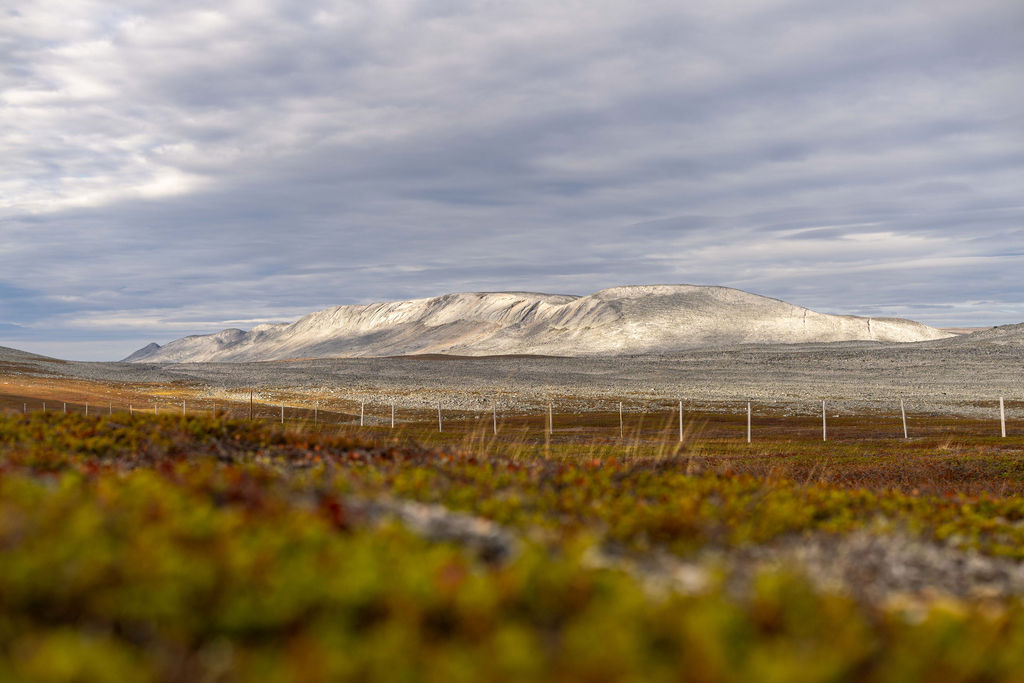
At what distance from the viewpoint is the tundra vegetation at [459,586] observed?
3.57 m

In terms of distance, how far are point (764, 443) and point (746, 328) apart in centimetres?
15669

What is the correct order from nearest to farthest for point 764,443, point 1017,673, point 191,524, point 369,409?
point 1017,673 → point 191,524 → point 764,443 → point 369,409

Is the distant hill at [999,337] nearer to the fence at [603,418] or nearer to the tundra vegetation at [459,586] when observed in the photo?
the fence at [603,418]

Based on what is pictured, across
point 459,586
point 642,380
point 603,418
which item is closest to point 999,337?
point 642,380

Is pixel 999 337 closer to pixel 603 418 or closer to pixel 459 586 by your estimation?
pixel 603 418

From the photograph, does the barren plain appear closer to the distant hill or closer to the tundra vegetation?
the distant hill

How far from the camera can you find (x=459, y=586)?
435 centimetres

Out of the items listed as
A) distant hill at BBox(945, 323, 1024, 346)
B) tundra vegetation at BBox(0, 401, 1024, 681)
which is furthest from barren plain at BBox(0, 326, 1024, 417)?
tundra vegetation at BBox(0, 401, 1024, 681)

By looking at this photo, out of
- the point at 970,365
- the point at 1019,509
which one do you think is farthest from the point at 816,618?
the point at 970,365

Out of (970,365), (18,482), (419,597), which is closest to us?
(419,597)

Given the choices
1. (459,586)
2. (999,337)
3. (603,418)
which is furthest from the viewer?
(999,337)

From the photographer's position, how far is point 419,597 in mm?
4246

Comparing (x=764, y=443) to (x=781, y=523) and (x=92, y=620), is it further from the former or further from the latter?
(x=92, y=620)

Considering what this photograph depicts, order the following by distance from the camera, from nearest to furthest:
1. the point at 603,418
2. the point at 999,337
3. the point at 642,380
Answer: the point at 603,418, the point at 642,380, the point at 999,337
